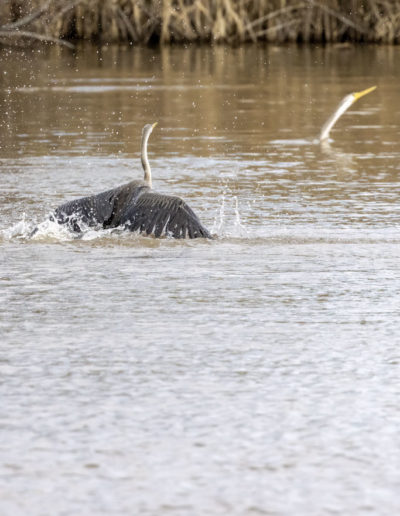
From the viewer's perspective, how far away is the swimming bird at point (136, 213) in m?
8.08

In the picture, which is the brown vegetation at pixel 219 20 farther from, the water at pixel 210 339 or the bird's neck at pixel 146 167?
the bird's neck at pixel 146 167

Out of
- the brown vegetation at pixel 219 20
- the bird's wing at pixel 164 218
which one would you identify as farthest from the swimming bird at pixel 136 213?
the brown vegetation at pixel 219 20

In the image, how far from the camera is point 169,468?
4258 millimetres

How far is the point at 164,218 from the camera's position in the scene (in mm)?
8094

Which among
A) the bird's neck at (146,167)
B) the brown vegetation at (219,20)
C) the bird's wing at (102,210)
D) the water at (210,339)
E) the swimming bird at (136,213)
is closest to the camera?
the water at (210,339)

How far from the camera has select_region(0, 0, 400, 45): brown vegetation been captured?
3491 centimetres

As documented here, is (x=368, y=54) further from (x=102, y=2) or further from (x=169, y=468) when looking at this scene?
(x=169, y=468)

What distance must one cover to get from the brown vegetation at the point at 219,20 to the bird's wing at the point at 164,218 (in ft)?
87.5

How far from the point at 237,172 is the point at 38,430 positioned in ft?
23.5

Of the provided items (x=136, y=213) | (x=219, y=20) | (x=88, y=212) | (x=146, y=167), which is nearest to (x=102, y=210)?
(x=88, y=212)

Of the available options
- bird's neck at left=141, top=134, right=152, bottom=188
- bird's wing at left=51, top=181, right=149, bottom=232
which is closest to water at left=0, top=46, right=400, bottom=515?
bird's wing at left=51, top=181, right=149, bottom=232

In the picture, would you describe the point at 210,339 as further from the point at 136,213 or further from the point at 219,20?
the point at 219,20

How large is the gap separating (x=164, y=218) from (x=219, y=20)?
1072 inches

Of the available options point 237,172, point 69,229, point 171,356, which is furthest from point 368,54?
point 171,356
